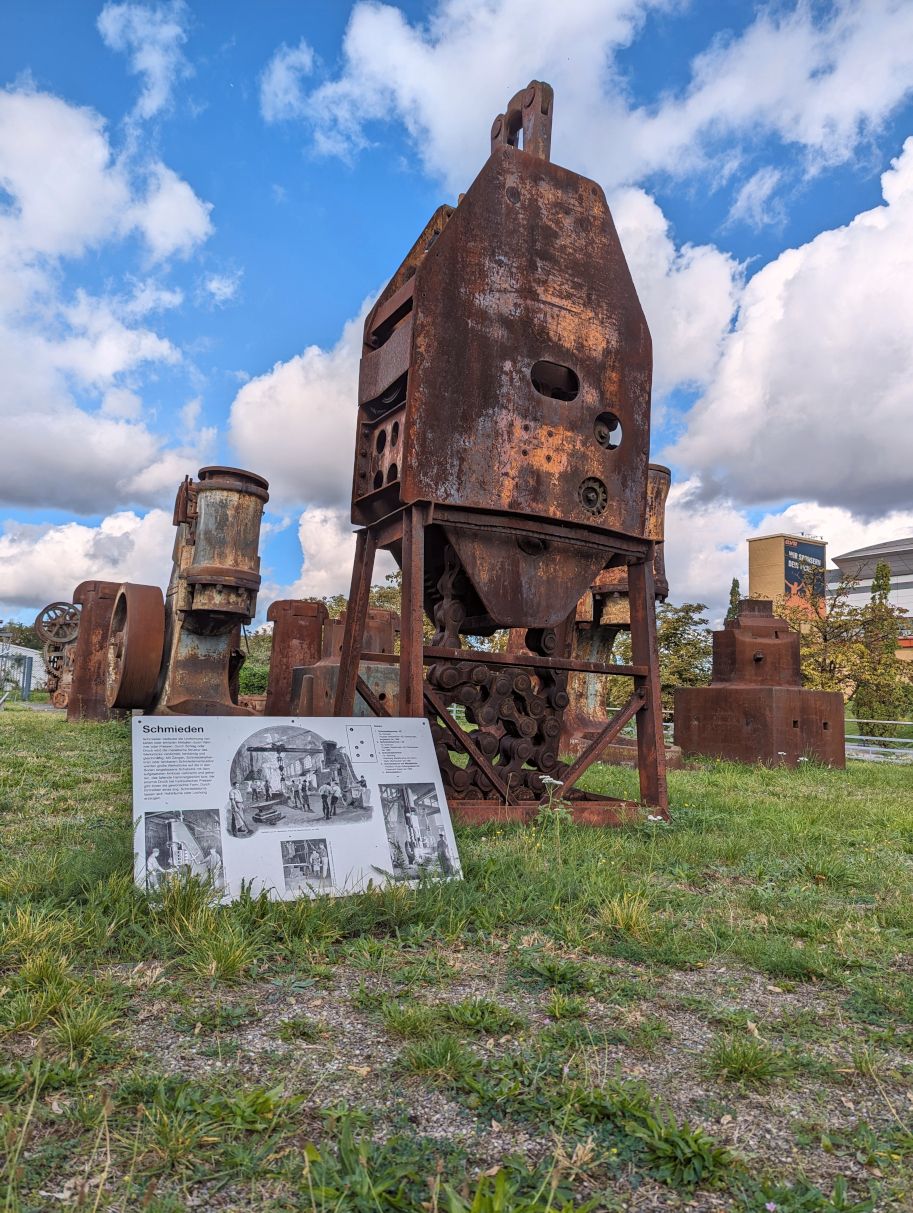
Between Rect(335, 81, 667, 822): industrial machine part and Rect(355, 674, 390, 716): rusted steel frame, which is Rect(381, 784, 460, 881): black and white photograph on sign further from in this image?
Rect(355, 674, 390, 716): rusted steel frame

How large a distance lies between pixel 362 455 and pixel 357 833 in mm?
3407

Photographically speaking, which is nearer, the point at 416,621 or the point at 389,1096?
the point at 389,1096

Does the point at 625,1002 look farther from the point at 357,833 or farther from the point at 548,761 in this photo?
the point at 548,761

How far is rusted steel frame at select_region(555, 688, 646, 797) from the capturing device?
5521 mm

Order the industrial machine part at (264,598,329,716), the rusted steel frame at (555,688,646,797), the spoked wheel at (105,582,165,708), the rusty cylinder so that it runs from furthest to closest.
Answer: the industrial machine part at (264,598,329,716), the spoked wheel at (105,582,165,708), the rusty cylinder, the rusted steel frame at (555,688,646,797)

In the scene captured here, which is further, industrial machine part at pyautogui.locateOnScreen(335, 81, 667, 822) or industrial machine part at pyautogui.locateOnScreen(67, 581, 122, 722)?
industrial machine part at pyautogui.locateOnScreen(67, 581, 122, 722)

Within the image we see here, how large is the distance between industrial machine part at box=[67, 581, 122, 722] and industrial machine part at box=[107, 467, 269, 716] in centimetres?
377

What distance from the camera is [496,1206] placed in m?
1.47

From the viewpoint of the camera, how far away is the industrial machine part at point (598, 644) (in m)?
11.9

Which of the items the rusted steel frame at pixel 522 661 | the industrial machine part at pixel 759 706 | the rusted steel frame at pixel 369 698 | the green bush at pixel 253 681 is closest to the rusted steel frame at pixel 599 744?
the rusted steel frame at pixel 522 661

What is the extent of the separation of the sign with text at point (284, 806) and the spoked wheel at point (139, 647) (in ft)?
26.4

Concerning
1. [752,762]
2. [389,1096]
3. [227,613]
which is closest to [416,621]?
[389,1096]

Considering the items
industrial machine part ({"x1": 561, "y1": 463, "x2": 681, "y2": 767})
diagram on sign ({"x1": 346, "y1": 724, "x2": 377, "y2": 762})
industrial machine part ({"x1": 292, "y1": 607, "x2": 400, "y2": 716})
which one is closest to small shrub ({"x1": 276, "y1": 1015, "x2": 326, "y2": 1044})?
diagram on sign ({"x1": 346, "y1": 724, "x2": 377, "y2": 762})

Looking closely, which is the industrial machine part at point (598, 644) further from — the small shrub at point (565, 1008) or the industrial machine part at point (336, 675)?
the small shrub at point (565, 1008)
